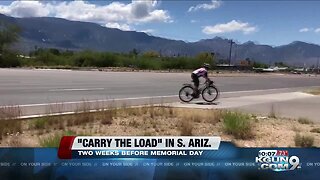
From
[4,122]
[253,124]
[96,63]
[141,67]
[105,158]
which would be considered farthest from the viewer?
[96,63]

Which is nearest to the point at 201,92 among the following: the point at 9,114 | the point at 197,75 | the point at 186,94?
the point at 186,94

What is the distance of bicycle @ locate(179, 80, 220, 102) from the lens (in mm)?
18078

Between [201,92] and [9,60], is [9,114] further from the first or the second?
[9,60]

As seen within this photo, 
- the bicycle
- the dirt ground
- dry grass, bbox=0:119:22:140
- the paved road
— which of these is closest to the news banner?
the dirt ground

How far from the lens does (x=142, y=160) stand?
459 cm

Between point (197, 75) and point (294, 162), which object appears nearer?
point (294, 162)

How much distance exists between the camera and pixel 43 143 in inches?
295

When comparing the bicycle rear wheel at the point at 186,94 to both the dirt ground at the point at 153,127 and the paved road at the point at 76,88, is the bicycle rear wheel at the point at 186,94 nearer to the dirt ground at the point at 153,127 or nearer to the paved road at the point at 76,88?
the paved road at the point at 76,88

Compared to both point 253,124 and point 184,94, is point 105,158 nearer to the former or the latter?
point 253,124

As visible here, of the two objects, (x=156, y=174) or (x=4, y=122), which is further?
(x=4, y=122)

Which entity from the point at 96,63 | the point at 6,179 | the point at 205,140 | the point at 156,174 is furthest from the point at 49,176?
the point at 96,63

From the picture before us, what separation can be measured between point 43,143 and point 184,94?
10995mm

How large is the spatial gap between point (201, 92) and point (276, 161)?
13528mm

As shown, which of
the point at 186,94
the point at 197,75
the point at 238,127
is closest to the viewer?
the point at 238,127
